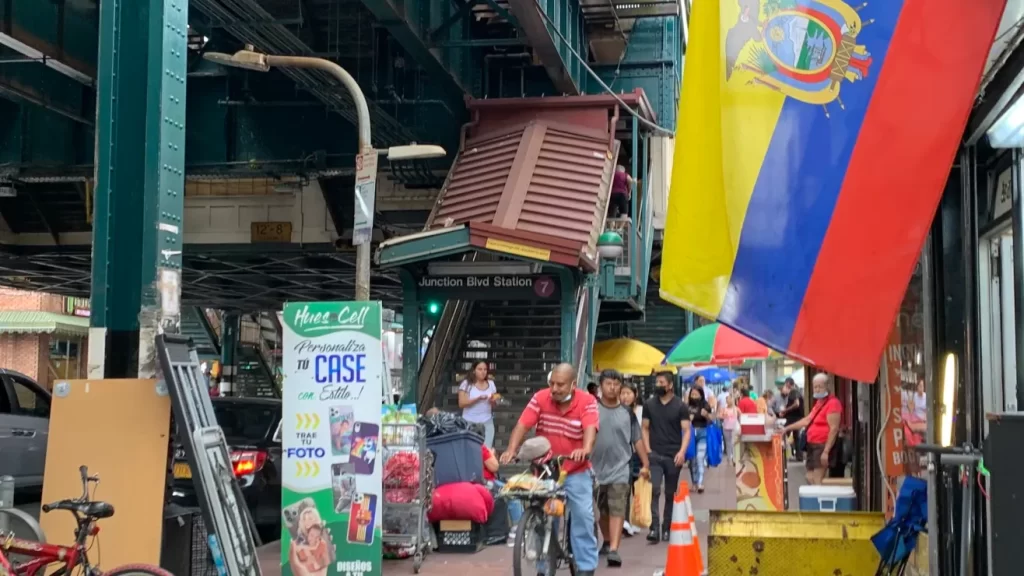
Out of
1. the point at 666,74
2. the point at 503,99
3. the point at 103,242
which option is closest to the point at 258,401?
the point at 103,242

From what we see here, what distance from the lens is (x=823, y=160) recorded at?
12.3 feet

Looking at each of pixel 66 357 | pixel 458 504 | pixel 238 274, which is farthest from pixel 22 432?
pixel 66 357

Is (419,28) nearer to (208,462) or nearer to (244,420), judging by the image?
(244,420)

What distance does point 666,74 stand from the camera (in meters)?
20.7

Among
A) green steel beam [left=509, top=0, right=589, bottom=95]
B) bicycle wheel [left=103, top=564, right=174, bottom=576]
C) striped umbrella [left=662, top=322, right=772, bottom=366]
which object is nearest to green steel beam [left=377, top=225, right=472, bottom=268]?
green steel beam [left=509, top=0, right=589, bottom=95]

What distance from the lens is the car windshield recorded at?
10836 mm

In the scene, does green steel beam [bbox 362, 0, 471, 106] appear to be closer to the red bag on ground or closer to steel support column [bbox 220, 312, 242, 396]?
the red bag on ground

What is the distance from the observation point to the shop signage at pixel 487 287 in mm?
15523

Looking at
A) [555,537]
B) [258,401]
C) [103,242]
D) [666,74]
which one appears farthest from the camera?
[666,74]

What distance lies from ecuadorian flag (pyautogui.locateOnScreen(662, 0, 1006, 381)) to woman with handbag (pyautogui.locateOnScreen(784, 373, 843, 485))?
7.31 metres

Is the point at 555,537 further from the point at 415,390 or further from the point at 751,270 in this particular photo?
the point at 415,390

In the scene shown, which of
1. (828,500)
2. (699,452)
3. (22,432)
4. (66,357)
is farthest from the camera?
(66,357)

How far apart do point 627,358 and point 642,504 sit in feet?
32.6

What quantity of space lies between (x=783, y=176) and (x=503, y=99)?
14.4 meters
